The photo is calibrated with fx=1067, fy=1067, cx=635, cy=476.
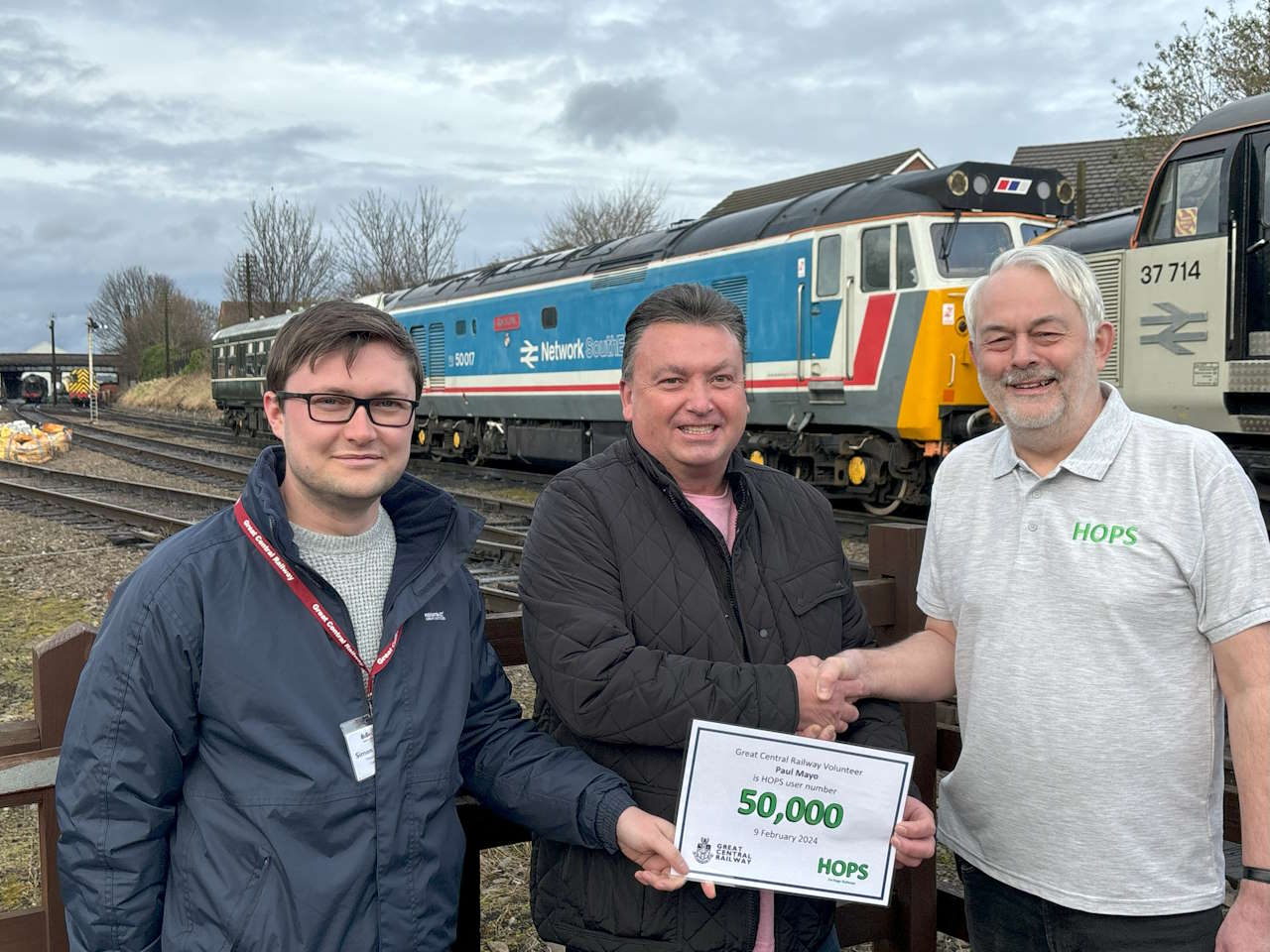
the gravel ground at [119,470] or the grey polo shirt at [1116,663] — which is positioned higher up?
the grey polo shirt at [1116,663]

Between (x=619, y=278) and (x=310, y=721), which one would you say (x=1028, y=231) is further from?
(x=310, y=721)

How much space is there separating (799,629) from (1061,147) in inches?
1276

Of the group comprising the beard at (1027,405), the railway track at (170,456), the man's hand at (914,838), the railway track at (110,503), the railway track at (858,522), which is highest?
the beard at (1027,405)

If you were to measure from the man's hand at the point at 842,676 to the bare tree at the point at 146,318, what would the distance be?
213ft

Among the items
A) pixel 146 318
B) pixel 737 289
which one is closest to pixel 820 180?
pixel 737 289

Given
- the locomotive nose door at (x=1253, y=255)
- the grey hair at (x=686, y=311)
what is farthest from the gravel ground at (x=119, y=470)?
the grey hair at (x=686, y=311)

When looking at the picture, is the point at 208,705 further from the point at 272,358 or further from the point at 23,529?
the point at 23,529

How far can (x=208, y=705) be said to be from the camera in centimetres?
185

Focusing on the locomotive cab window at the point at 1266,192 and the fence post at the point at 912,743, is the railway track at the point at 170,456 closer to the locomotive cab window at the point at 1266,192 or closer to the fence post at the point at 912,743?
the locomotive cab window at the point at 1266,192

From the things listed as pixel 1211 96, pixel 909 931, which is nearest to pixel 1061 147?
pixel 1211 96

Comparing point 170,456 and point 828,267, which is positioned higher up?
point 828,267

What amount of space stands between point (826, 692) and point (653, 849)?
0.46 metres

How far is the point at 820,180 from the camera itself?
36.0 metres

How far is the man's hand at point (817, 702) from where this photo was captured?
2.14 metres
